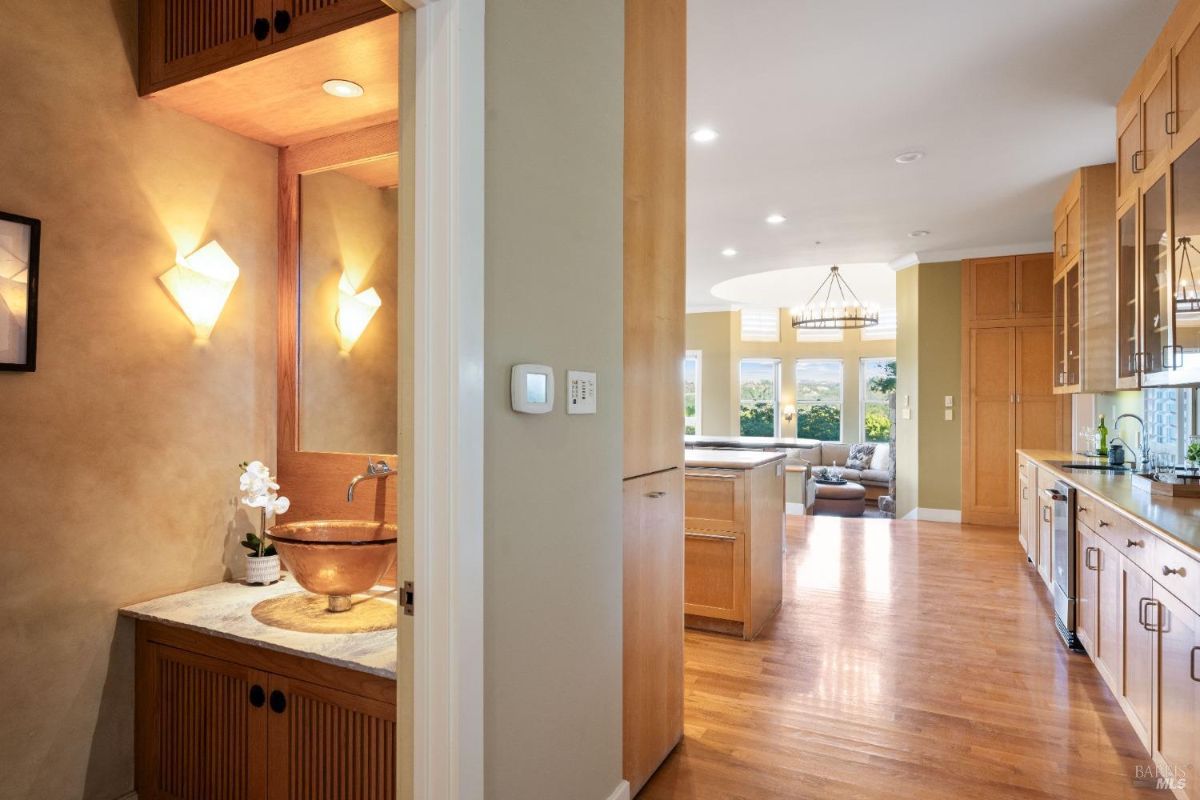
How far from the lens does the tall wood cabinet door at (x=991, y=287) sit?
21.6 feet

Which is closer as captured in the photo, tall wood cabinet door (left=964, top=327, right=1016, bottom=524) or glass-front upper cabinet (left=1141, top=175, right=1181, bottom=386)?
glass-front upper cabinet (left=1141, top=175, right=1181, bottom=386)

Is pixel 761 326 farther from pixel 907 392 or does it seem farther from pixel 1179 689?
pixel 1179 689

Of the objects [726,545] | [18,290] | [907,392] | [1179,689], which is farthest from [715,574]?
[907,392]

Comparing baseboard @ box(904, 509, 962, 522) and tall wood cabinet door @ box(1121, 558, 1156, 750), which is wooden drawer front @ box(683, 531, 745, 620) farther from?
baseboard @ box(904, 509, 962, 522)

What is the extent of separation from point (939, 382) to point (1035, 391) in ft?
2.73

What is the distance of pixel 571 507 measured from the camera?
1698 mm

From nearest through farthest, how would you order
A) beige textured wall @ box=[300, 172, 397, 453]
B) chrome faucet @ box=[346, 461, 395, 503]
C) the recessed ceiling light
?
the recessed ceiling light, chrome faucet @ box=[346, 461, 395, 503], beige textured wall @ box=[300, 172, 397, 453]

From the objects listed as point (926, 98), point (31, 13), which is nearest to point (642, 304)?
point (31, 13)

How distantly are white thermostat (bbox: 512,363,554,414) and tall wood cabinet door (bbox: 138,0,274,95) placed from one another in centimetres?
116

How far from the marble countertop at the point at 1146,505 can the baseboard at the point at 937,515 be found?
10.7ft

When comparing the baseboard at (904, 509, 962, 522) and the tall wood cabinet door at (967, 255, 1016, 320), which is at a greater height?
the tall wood cabinet door at (967, 255, 1016, 320)

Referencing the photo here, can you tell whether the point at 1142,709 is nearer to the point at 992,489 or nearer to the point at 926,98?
the point at 926,98

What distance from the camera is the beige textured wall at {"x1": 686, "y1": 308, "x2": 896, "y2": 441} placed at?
1198 cm

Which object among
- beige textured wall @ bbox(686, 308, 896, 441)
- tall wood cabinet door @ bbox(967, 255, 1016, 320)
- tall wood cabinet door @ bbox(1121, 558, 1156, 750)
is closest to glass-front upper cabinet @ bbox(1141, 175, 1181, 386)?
tall wood cabinet door @ bbox(1121, 558, 1156, 750)
